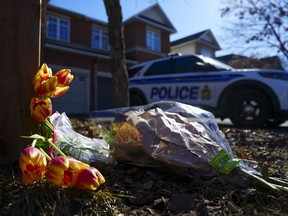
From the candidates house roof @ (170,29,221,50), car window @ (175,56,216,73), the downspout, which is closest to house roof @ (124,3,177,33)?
the downspout

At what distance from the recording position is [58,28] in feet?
64.5

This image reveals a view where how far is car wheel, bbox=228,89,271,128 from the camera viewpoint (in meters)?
7.22

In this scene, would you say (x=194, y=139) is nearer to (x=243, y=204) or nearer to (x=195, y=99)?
Result: (x=243, y=204)

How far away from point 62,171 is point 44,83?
2.04 ft

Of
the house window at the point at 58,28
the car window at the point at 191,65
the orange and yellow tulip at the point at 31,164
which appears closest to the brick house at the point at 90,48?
the house window at the point at 58,28

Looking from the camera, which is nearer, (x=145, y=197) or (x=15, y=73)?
(x=145, y=197)

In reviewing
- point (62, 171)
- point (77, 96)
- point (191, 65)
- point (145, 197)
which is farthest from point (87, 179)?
point (77, 96)

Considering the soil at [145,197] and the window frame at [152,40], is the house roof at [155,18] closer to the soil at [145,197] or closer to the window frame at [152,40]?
the window frame at [152,40]

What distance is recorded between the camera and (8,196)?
5.68 feet

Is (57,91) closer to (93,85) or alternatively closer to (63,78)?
(63,78)

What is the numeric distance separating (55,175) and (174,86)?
7364 millimetres

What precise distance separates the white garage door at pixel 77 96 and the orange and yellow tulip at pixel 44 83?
15850mm

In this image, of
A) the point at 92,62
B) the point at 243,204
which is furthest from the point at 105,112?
the point at 92,62

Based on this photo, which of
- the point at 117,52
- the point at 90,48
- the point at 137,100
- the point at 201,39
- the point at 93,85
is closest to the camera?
the point at 117,52
